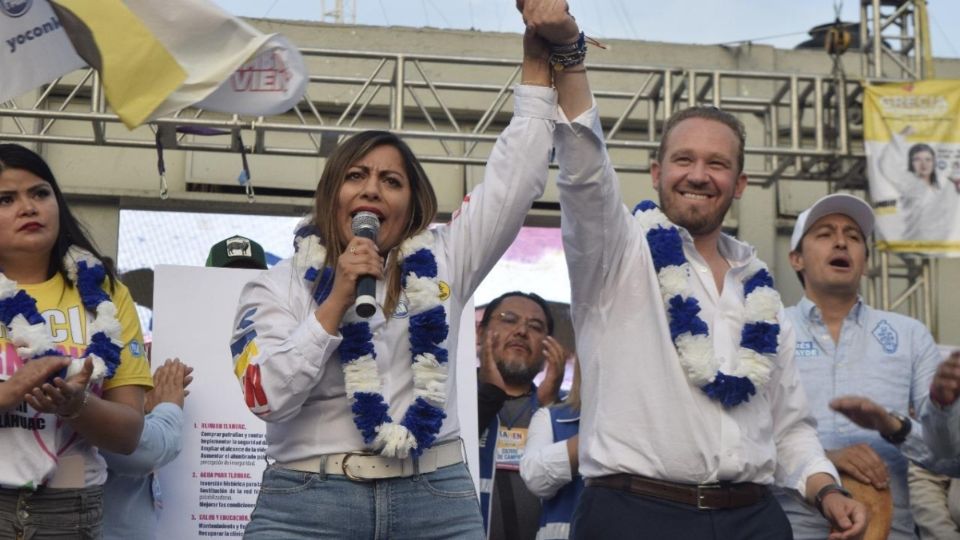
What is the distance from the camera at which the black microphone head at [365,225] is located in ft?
10.2

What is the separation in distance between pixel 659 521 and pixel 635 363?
42 centimetres

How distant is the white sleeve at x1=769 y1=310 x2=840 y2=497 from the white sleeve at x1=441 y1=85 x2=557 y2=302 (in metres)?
0.97

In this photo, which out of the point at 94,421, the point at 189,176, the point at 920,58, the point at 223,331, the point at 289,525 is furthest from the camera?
the point at 189,176

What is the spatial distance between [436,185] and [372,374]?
1026 centimetres

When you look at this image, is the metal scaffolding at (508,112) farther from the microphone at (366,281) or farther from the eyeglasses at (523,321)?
the microphone at (366,281)

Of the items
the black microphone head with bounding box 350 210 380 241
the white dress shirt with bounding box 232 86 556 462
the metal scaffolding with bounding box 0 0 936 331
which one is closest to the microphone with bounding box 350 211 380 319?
the black microphone head with bounding box 350 210 380 241

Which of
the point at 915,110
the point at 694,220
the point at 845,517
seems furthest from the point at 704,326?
the point at 915,110

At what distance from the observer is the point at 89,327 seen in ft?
11.9

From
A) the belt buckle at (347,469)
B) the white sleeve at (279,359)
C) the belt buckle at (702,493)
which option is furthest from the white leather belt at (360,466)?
the belt buckle at (702,493)

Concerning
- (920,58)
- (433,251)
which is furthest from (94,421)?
(920,58)

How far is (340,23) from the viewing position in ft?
44.2

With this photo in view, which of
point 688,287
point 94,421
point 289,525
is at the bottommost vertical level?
point 289,525

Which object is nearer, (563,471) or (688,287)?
(688,287)

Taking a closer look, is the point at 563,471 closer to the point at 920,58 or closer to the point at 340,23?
the point at 920,58
